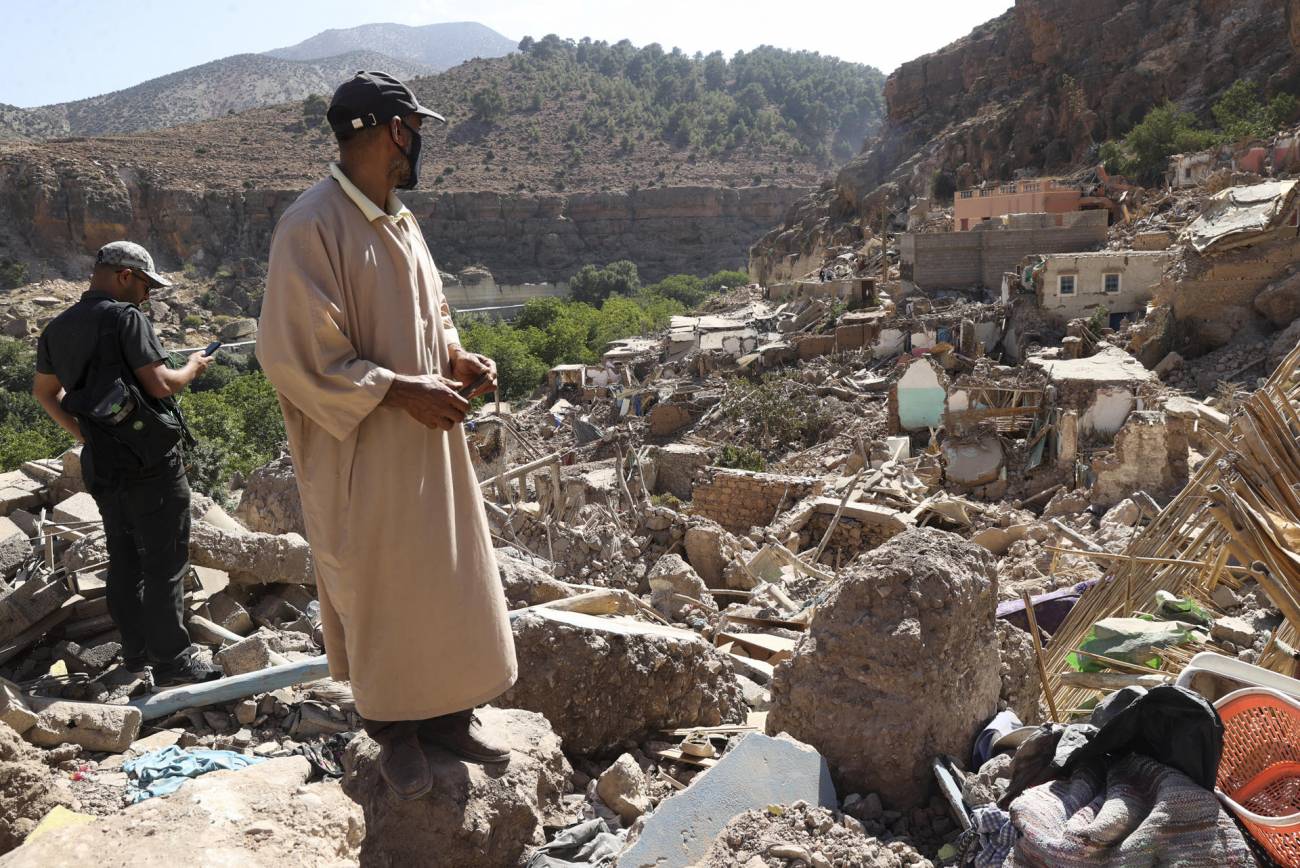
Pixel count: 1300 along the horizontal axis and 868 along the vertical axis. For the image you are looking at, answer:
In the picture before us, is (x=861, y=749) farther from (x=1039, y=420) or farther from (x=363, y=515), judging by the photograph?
(x=1039, y=420)

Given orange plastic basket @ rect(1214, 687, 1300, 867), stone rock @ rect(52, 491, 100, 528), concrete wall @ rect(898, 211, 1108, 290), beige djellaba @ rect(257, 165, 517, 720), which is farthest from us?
concrete wall @ rect(898, 211, 1108, 290)

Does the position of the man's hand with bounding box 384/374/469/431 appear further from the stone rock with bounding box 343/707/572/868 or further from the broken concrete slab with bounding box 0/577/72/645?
the broken concrete slab with bounding box 0/577/72/645

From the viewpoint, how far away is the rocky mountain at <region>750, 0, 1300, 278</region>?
3812 centimetres

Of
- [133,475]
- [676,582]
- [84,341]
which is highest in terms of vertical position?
[84,341]

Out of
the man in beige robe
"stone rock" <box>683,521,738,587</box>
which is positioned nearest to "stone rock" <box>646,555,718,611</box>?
"stone rock" <box>683,521,738,587</box>

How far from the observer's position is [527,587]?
3637 mm

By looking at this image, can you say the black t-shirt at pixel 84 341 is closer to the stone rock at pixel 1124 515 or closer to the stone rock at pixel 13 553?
the stone rock at pixel 13 553

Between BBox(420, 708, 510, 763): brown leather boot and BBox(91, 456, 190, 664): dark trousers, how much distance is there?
4.77 ft

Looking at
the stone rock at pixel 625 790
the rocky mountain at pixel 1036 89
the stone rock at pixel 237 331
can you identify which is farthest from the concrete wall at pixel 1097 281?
the stone rock at pixel 237 331

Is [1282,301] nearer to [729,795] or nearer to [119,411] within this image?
[729,795]

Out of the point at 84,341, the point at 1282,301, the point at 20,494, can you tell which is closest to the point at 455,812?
the point at 84,341

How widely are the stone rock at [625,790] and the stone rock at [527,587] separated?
3.93ft

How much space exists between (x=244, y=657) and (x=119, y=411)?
0.88 metres

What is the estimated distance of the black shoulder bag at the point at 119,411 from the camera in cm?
304
